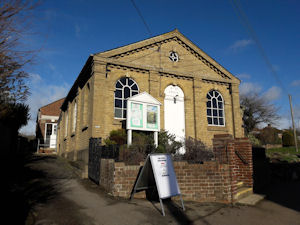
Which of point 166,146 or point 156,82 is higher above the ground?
point 156,82

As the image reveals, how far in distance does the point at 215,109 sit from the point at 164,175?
11242 mm

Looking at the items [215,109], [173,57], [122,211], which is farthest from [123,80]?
[122,211]

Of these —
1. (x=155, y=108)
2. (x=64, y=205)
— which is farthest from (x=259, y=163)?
(x=64, y=205)

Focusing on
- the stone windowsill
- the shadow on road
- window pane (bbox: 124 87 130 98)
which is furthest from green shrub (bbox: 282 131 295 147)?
the shadow on road

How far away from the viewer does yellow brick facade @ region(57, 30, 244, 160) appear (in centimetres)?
1227

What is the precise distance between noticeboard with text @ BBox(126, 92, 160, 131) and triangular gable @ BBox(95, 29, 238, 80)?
3997mm

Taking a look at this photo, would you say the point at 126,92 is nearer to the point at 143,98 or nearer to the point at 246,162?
the point at 143,98

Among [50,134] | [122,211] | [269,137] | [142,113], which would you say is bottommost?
[122,211]

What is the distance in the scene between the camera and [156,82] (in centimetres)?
1440

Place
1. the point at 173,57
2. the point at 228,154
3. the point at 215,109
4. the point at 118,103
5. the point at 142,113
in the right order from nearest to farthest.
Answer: the point at 228,154 → the point at 142,113 → the point at 118,103 → the point at 173,57 → the point at 215,109

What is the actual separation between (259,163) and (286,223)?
4772mm

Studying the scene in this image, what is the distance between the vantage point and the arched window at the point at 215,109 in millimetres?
16109

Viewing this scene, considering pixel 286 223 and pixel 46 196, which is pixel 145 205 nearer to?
pixel 46 196

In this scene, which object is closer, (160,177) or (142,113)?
(160,177)
